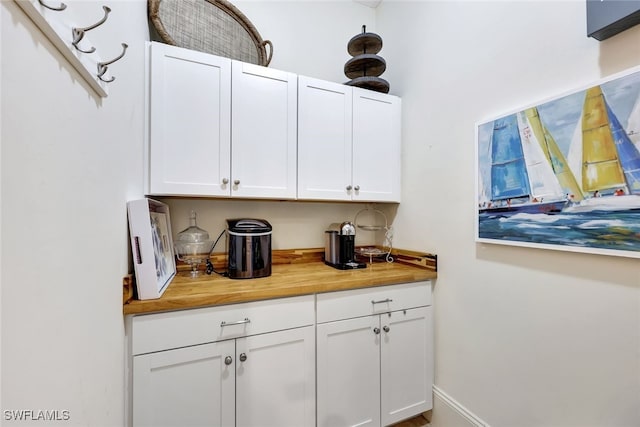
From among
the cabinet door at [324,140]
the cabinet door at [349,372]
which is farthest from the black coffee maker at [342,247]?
the cabinet door at [349,372]

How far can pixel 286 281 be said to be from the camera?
1397 millimetres

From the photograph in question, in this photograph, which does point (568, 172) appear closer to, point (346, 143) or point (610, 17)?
point (610, 17)

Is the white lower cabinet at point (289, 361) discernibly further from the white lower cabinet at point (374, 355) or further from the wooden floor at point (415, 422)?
the wooden floor at point (415, 422)

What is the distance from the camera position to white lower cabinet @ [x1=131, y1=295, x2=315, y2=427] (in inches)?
42.1

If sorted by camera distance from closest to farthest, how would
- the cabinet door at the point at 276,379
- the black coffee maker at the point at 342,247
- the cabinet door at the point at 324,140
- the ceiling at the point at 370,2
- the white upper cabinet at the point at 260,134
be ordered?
the cabinet door at the point at 276,379 < the white upper cabinet at the point at 260,134 < the cabinet door at the point at 324,140 < the black coffee maker at the point at 342,247 < the ceiling at the point at 370,2

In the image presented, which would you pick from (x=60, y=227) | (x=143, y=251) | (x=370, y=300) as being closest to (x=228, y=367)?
(x=143, y=251)

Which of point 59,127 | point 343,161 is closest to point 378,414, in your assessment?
point 343,161

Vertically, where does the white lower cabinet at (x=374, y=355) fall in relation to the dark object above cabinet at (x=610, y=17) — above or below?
below

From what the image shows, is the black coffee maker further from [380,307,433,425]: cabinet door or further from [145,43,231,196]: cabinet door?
[145,43,231,196]: cabinet door

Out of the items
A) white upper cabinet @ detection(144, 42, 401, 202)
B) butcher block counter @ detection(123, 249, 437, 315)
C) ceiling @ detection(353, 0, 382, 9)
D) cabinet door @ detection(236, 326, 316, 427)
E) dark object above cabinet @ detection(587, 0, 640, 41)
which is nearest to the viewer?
dark object above cabinet @ detection(587, 0, 640, 41)

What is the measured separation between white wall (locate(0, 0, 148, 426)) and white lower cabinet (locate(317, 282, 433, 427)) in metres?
0.87

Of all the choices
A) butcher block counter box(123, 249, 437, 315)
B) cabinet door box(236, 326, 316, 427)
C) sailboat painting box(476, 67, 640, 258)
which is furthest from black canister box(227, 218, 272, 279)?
sailboat painting box(476, 67, 640, 258)

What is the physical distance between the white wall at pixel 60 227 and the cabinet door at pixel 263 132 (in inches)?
22.5

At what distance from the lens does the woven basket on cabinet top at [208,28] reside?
4.54 ft
